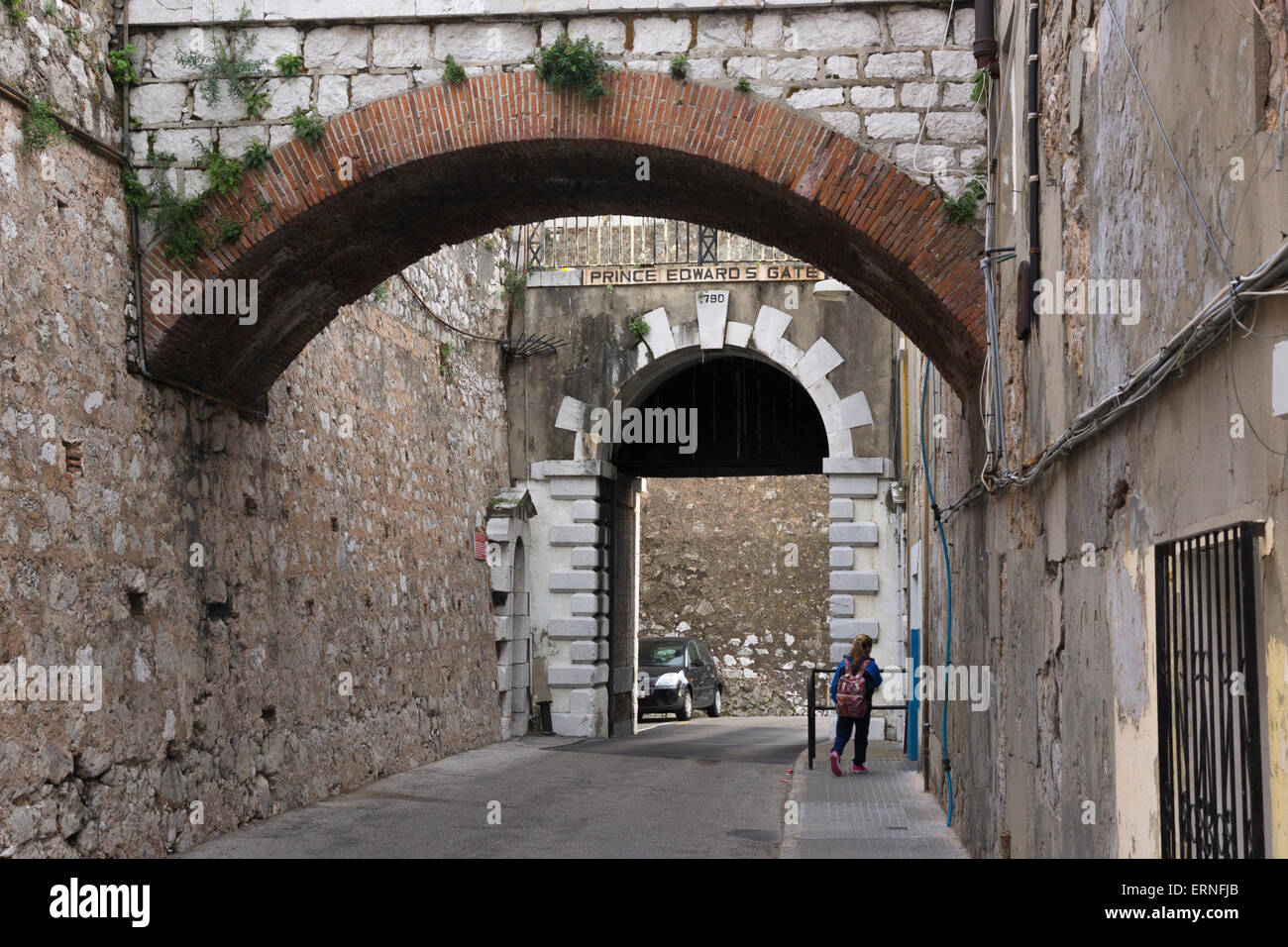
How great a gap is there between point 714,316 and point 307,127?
412 inches

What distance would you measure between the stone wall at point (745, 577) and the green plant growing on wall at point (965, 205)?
789 inches

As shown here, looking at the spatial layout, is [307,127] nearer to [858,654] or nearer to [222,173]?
[222,173]

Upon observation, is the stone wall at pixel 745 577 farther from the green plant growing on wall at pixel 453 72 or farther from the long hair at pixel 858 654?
the green plant growing on wall at pixel 453 72

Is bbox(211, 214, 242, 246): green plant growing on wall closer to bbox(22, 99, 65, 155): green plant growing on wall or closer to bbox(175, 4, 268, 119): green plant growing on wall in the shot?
bbox(175, 4, 268, 119): green plant growing on wall

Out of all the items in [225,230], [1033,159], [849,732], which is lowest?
[849,732]

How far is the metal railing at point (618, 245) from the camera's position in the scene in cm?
1842

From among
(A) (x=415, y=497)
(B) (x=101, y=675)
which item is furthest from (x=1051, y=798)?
(A) (x=415, y=497)

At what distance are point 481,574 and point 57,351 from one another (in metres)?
9.45

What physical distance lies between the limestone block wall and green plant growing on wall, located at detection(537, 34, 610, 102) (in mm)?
120

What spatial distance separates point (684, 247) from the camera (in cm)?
1880

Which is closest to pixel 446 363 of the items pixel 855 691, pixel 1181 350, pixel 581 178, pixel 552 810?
pixel 855 691

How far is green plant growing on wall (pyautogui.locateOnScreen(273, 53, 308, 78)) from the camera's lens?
8.27 meters

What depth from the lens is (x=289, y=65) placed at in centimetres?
827

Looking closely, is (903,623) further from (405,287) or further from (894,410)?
(405,287)
